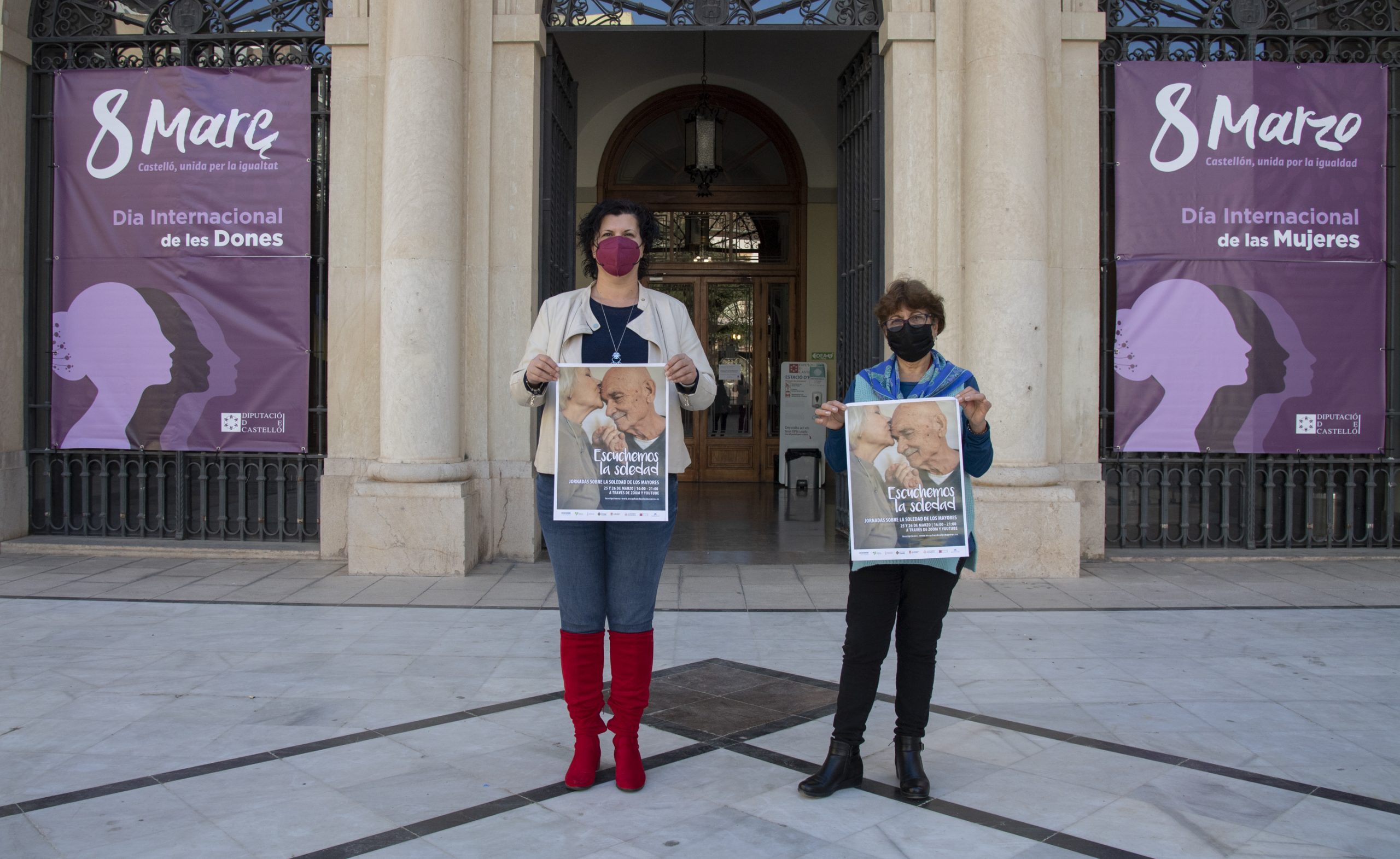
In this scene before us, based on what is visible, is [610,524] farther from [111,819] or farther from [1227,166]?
[1227,166]

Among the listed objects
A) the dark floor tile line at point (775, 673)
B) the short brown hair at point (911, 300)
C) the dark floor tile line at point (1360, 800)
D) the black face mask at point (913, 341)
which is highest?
the short brown hair at point (911, 300)

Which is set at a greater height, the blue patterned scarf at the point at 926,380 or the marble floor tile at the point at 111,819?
the blue patterned scarf at the point at 926,380

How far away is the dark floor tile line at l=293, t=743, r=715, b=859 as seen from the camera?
3.12 meters

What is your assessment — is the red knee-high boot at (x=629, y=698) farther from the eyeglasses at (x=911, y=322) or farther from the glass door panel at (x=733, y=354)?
the glass door panel at (x=733, y=354)

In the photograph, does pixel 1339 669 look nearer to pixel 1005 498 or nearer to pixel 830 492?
pixel 1005 498

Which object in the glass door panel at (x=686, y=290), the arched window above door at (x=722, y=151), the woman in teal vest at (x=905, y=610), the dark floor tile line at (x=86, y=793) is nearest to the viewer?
the dark floor tile line at (x=86, y=793)

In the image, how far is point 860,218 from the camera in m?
9.24

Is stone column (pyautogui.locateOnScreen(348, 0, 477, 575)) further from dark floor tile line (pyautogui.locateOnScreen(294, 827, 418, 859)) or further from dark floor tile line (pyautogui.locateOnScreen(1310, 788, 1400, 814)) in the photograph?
dark floor tile line (pyautogui.locateOnScreen(1310, 788, 1400, 814))

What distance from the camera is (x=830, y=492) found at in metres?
14.7

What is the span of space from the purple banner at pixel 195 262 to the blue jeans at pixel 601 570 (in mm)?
5406

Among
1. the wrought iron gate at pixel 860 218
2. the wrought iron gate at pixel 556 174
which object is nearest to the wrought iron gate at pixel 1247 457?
the wrought iron gate at pixel 860 218

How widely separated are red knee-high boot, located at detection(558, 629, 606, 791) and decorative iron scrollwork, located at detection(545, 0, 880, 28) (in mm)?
6051

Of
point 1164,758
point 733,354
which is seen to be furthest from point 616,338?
point 733,354

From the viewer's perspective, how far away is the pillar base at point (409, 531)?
25.1ft
